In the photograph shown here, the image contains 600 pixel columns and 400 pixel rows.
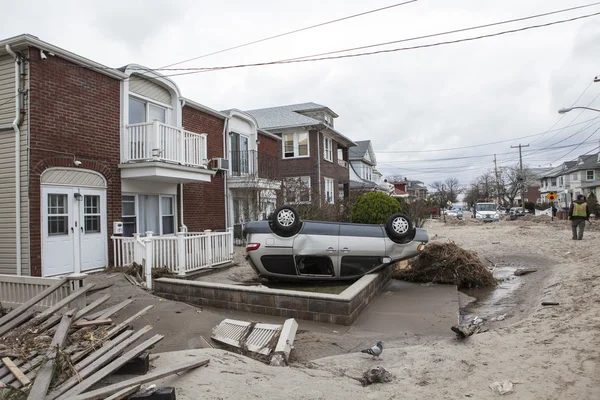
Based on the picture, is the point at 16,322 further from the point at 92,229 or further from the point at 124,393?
the point at 92,229

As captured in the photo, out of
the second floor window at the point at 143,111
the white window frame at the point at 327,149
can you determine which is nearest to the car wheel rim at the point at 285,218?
the second floor window at the point at 143,111

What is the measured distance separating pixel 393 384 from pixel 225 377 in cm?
179

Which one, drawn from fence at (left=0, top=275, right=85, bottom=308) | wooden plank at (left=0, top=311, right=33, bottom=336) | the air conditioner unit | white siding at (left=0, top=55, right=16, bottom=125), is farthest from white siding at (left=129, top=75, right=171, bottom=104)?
wooden plank at (left=0, top=311, right=33, bottom=336)

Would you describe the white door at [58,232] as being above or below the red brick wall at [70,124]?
below

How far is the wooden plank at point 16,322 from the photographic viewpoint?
5723 millimetres

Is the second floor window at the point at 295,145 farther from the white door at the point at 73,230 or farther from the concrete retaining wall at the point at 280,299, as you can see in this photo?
the concrete retaining wall at the point at 280,299

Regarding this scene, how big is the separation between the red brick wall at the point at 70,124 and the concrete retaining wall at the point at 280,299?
3.41 meters

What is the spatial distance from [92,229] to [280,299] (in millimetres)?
5992

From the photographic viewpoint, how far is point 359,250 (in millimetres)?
8984

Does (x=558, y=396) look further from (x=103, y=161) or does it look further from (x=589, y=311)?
(x=103, y=161)

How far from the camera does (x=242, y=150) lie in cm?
1834

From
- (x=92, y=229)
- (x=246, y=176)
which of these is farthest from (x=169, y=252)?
(x=246, y=176)

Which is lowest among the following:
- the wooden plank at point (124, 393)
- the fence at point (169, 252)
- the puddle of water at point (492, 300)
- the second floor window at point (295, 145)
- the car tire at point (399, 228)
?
the puddle of water at point (492, 300)

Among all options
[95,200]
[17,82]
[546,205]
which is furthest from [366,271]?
[546,205]
